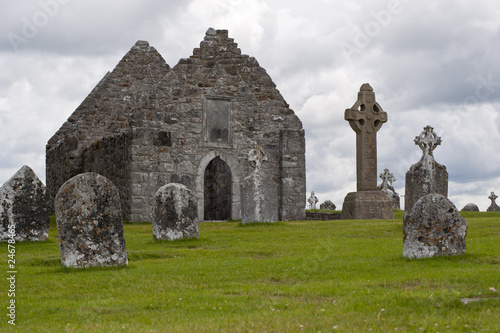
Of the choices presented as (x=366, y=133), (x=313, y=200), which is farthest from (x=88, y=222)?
(x=313, y=200)

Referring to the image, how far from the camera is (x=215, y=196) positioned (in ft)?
98.0

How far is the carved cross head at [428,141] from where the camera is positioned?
63.9ft

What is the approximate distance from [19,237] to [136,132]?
27.7ft

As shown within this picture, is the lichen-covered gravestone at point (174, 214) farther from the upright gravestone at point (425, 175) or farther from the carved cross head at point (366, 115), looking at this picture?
the carved cross head at point (366, 115)

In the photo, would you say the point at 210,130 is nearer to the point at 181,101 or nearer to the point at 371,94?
the point at 181,101

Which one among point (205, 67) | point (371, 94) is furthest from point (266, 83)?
point (371, 94)

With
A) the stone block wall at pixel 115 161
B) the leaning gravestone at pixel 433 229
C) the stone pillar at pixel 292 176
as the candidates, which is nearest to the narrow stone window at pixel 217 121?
the stone pillar at pixel 292 176

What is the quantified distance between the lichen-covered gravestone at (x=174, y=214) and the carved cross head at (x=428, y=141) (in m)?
7.82

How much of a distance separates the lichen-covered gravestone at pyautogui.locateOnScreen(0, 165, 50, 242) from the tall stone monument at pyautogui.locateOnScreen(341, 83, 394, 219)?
11.8m

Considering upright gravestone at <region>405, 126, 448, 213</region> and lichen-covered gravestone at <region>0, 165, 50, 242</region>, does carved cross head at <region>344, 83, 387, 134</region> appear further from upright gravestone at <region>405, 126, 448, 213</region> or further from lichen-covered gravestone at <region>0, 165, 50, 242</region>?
lichen-covered gravestone at <region>0, 165, 50, 242</region>

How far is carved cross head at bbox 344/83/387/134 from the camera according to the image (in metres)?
24.5

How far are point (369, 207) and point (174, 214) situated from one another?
9.91 metres

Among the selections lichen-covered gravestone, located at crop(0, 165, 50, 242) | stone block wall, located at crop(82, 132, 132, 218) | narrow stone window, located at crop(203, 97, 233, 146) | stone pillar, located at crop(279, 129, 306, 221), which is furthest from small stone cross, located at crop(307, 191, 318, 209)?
lichen-covered gravestone, located at crop(0, 165, 50, 242)

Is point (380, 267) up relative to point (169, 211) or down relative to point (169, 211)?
down
